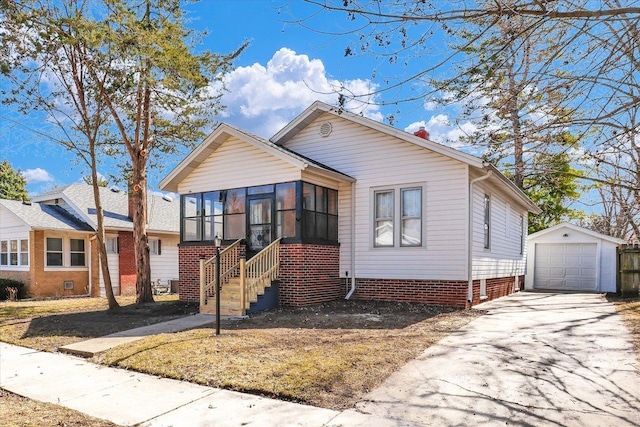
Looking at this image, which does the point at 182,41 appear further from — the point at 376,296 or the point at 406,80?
the point at 406,80

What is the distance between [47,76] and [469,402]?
545 inches

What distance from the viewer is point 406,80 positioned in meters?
4.43

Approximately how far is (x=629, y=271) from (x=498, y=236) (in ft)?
14.4

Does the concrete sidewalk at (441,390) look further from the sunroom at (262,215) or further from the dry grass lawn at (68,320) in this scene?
the sunroom at (262,215)

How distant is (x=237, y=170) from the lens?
12711mm

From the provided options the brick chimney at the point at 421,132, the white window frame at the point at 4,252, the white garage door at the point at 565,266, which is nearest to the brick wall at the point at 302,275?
the brick chimney at the point at 421,132

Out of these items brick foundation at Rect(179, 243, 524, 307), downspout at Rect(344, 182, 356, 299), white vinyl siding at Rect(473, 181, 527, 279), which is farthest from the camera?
downspout at Rect(344, 182, 356, 299)

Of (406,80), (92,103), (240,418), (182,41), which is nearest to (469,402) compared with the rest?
(240,418)

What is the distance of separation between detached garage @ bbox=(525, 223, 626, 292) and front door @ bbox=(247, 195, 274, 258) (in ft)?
40.9

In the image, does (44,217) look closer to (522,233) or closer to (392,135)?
(392,135)

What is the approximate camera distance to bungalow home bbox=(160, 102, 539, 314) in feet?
36.3

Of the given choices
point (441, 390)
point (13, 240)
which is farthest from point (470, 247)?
point (13, 240)

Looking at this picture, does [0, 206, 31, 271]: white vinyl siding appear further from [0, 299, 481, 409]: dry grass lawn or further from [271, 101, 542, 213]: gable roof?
[271, 101, 542, 213]: gable roof

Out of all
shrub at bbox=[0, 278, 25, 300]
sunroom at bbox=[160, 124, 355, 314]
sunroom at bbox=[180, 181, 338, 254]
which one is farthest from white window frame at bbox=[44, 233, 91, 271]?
sunroom at bbox=[180, 181, 338, 254]
